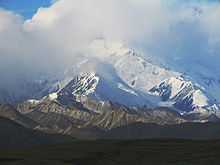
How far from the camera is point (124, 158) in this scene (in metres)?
176

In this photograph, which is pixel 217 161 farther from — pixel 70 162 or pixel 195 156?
pixel 70 162

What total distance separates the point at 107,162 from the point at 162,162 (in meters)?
15.1

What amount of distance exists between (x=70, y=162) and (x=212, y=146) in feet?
160

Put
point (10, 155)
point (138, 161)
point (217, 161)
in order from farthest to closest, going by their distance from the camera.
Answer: point (10, 155) → point (138, 161) → point (217, 161)

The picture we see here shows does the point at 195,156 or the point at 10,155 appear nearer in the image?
the point at 195,156

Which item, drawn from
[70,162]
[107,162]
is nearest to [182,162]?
[107,162]

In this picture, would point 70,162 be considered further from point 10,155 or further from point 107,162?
point 10,155

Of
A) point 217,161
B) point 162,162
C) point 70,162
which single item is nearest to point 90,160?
point 70,162

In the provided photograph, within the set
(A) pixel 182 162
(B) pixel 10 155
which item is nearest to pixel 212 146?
(A) pixel 182 162

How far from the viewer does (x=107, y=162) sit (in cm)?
16800

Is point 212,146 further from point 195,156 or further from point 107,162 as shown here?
point 107,162

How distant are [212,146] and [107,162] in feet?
140

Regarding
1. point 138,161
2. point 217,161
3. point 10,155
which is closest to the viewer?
point 217,161

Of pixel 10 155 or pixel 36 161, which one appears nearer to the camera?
pixel 36 161
